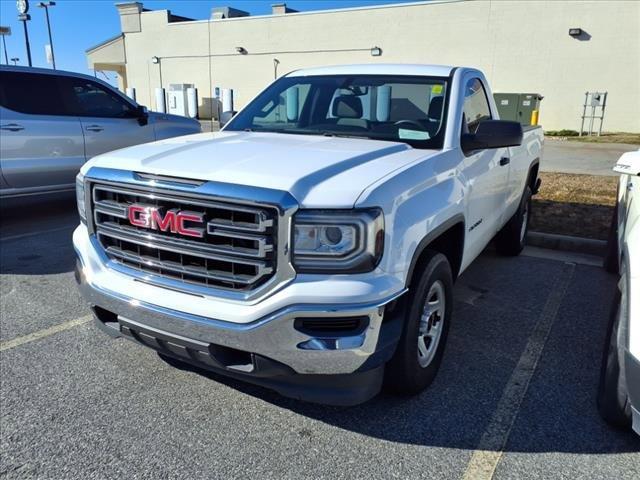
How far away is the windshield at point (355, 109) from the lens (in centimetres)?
354

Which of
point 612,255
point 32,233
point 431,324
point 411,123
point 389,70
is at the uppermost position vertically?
point 389,70

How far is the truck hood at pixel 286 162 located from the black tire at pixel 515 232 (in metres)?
2.80

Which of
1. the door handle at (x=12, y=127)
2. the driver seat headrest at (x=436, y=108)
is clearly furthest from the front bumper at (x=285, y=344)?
the door handle at (x=12, y=127)

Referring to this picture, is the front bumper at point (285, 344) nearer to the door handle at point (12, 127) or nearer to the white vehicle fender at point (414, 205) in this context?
the white vehicle fender at point (414, 205)

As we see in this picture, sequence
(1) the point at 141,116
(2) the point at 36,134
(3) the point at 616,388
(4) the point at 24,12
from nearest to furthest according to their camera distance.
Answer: (3) the point at 616,388 < (2) the point at 36,134 < (1) the point at 141,116 < (4) the point at 24,12

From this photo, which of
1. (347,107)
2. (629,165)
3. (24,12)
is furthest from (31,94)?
(24,12)

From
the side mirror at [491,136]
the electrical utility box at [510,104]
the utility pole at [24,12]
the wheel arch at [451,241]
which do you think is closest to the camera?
the wheel arch at [451,241]

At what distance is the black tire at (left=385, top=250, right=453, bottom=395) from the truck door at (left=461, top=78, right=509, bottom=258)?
2.01ft

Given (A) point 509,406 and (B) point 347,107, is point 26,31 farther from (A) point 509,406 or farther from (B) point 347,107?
(A) point 509,406

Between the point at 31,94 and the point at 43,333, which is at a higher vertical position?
the point at 31,94

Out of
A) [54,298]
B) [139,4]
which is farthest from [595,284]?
[139,4]

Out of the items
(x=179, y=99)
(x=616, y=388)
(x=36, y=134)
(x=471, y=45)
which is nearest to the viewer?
(x=616, y=388)

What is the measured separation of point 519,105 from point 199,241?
2238 centimetres

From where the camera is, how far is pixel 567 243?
20.3 ft
